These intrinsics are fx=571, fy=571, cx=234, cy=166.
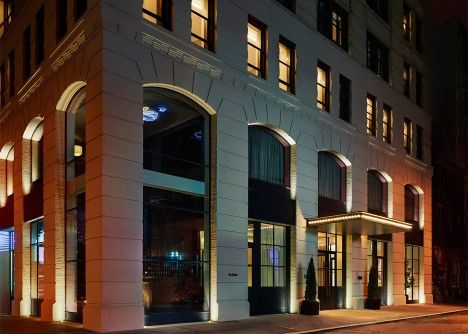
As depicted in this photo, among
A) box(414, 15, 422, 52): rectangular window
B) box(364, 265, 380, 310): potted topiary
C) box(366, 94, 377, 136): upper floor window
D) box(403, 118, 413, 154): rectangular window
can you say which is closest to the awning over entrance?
box(364, 265, 380, 310): potted topiary

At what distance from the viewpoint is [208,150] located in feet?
68.3

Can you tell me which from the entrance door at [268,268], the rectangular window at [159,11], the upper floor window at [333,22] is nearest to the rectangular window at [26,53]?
the rectangular window at [159,11]

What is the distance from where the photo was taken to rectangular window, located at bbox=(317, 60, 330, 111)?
27.8m

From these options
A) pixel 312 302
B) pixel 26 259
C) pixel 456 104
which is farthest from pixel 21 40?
pixel 456 104

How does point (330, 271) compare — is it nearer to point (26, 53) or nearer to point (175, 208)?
point (175, 208)

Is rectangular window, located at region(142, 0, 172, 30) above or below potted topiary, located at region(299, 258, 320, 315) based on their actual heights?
above

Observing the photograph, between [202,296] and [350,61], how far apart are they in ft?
52.6

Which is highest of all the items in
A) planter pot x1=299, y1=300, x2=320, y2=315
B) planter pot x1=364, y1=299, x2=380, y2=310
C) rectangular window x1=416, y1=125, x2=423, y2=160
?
rectangular window x1=416, y1=125, x2=423, y2=160

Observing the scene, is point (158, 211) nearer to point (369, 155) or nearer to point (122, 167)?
point (122, 167)

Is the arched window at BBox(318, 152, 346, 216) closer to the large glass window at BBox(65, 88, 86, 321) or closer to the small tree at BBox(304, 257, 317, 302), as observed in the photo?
the small tree at BBox(304, 257, 317, 302)

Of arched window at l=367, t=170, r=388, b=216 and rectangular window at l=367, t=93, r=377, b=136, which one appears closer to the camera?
arched window at l=367, t=170, r=388, b=216

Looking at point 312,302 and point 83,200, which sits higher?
point 83,200

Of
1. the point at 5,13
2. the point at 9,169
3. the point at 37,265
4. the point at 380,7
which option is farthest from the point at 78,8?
the point at 380,7

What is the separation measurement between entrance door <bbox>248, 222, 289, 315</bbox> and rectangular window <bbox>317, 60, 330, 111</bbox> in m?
7.02
